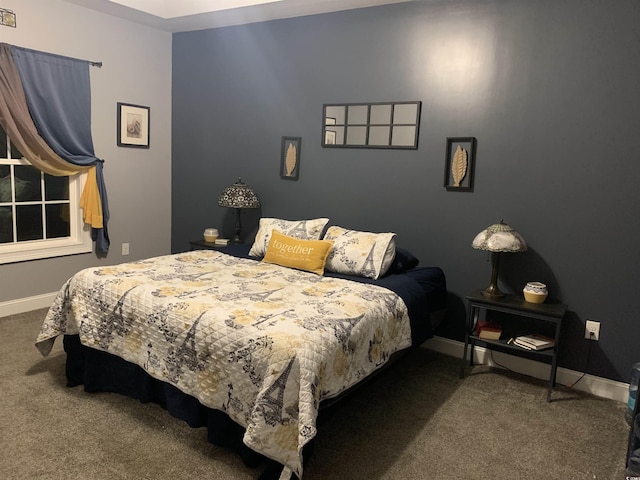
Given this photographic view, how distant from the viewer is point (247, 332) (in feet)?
6.96

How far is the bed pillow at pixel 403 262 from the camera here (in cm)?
340

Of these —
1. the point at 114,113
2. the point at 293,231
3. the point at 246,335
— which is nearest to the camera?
the point at 246,335

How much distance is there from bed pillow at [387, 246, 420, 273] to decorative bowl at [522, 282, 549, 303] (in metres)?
0.78

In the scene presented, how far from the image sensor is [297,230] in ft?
12.2

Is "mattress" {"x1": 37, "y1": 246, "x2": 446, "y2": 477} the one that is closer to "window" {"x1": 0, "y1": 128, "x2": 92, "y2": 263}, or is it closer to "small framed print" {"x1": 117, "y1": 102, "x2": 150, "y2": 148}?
"window" {"x1": 0, "y1": 128, "x2": 92, "y2": 263}

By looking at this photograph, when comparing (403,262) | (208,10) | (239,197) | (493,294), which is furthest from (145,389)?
(208,10)

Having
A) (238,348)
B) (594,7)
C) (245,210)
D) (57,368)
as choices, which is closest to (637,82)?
(594,7)

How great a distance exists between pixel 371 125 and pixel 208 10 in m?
1.75

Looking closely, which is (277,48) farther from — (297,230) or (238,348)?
(238,348)

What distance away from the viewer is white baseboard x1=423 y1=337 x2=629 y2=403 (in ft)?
9.95

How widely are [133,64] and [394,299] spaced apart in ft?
11.1

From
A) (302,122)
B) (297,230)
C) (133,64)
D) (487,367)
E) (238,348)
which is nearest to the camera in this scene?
(238,348)

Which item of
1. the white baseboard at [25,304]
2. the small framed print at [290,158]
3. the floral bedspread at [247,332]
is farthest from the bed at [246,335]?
the white baseboard at [25,304]

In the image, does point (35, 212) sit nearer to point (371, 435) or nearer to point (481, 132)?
point (371, 435)
